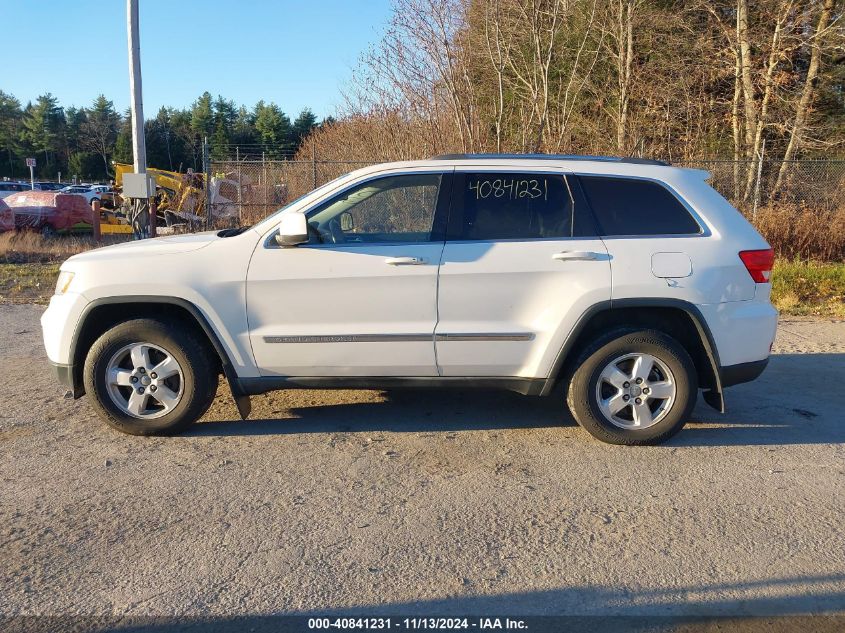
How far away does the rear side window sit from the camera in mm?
4730

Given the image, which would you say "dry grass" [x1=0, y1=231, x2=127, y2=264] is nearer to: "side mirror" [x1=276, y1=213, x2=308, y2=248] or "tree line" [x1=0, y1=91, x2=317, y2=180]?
"side mirror" [x1=276, y1=213, x2=308, y2=248]

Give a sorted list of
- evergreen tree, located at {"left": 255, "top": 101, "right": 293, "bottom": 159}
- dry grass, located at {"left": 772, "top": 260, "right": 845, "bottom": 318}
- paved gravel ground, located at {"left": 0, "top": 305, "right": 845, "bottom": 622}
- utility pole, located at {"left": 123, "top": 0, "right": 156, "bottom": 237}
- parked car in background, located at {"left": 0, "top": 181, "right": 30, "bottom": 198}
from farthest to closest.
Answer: evergreen tree, located at {"left": 255, "top": 101, "right": 293, "bottom": 159}, parked car in background, located at {"left": 0, "top": 181, "right": 30, "bottom": 198}, utility pole, located at {"left": 123, "top": 0, "right": 156, "bottom": 237}, dry grass, located at {"left": 772, "top": 260, "right": 845, "bottom": 318}, paved gravel ground, located at {"left": 0, "top": 305, "right": 845, "bottom": 622}

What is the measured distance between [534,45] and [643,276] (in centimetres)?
1240

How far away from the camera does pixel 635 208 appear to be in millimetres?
4770

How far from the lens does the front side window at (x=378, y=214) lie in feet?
15.7

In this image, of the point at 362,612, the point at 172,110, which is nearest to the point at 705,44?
the point at 362,612

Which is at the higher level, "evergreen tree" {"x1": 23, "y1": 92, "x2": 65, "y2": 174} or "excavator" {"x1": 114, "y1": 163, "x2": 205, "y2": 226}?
"evergreen tree" {"x1": 23, "y1": 92, "x2": 65, "y2": 174}

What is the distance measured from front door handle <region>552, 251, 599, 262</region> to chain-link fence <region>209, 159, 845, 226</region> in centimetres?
1017

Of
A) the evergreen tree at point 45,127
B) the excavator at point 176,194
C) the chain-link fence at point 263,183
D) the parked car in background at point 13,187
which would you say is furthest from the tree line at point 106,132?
the chain-link fence at point 263,183

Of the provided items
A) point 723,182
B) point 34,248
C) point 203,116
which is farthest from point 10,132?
point 723,182

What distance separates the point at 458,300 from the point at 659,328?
1.44 meters

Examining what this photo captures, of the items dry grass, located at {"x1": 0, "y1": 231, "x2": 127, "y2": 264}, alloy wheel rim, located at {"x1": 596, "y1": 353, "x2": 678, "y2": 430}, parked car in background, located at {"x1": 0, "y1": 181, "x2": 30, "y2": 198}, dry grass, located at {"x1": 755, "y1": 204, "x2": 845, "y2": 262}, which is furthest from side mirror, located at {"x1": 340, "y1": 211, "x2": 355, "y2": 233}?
parked car in background, located at {"x1": 0, "y1": 181, "x2": 30, "y2": 198}

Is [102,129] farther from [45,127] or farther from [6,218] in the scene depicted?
[6,218]

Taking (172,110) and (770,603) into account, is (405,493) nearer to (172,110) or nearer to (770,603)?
(770,603)
